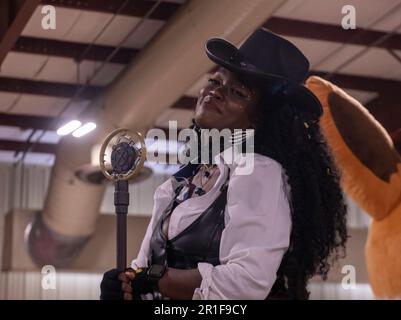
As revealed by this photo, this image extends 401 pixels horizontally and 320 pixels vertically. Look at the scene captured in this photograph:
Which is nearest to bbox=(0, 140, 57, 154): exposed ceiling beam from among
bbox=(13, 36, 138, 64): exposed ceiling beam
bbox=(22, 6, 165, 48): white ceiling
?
bbox=(13, 36, 138, 64): exposed ceiling beam

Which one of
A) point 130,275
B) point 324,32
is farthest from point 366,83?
point 130,275

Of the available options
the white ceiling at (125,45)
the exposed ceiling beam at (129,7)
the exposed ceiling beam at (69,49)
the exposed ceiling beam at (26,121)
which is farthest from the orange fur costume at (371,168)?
the exposed ceiling beam at (26,121)

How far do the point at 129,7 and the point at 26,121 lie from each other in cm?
194

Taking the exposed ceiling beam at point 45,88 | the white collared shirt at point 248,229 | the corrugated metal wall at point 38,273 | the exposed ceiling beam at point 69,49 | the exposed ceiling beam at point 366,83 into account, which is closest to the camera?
the white collared shirt at point 248,229

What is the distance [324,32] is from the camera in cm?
495

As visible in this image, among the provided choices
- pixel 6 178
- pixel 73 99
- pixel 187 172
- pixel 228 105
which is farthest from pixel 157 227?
pixel 6 178

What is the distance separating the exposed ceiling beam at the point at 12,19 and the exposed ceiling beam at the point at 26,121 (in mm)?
1998

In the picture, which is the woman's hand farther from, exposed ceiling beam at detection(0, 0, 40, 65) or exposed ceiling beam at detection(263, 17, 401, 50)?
exposed ceiling beam at detection(263, 17, 401, 50)

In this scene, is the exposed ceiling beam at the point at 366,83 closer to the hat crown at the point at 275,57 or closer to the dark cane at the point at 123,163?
the hat crown at the point at 275,57

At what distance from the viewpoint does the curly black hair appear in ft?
4.60

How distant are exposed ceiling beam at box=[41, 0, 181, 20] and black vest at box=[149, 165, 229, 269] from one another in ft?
10.8

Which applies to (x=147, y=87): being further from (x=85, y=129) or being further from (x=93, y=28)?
(x=85, y=129)

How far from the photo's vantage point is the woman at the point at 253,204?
1.34 metres

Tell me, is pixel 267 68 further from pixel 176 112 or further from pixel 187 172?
pixel 176 112
